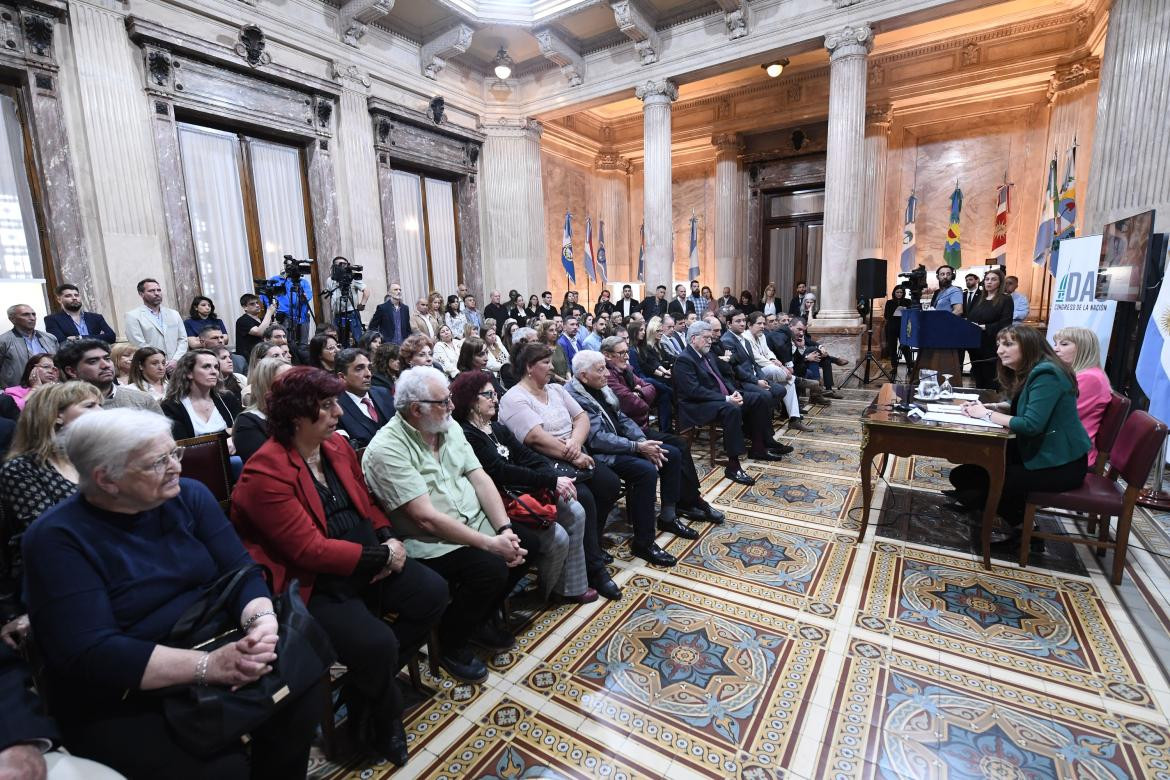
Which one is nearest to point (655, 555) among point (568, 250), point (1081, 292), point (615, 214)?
point (1081, 292)

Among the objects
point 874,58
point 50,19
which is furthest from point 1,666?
point 874,58

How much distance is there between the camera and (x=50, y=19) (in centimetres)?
503

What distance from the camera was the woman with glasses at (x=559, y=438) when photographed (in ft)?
8.75

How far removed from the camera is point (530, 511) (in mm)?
2295

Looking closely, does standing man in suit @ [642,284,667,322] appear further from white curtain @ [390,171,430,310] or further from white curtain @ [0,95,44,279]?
white curtain @ [0,95,44,279]

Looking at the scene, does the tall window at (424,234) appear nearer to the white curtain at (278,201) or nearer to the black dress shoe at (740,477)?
the white curtain at (278,201)

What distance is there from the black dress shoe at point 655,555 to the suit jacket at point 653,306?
6.06m

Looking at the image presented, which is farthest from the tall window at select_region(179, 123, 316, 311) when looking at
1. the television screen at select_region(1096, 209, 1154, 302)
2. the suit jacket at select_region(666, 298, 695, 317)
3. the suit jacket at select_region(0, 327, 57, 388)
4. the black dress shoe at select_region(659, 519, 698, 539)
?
the television screen at select_region(1096, 209, 1154, 302)

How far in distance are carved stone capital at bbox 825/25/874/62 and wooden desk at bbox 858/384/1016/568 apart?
20.6ft

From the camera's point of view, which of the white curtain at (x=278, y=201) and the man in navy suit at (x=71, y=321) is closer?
the man in navy suit at (x=71, y=321)

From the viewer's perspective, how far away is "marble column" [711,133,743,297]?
1137 centimetres

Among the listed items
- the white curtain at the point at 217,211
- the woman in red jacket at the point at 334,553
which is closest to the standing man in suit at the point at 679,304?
the white curtain at the point at 217,211

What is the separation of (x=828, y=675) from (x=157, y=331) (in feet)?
19.4

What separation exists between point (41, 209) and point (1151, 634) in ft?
28.4
